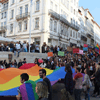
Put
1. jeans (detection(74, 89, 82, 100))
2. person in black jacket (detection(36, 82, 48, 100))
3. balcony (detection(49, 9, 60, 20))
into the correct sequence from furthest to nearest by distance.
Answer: balcony (detection(49, 9, 60, 20)), jeans (detection(74, 89, 82, 100)), person in black jacket (detection(36, 82, 48, 100))

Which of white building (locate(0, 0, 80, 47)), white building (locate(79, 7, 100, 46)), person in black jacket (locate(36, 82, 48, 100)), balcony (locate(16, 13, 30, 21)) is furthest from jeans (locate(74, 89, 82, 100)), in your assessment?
white building (locate(79, 7, 100, 46))

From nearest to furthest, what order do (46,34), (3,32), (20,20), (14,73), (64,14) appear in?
(14,73)
(46,34)
(20,20)
(64,14)
(3,32)

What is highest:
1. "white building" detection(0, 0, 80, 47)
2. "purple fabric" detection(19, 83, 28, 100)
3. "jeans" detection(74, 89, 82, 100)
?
"white building" detection(0, 0, 80, 47)

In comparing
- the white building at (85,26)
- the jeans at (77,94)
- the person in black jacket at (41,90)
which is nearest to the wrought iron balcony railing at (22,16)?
the white building at (85,26)

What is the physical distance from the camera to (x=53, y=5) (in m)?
26.5

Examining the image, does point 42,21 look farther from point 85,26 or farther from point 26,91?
point 85,26

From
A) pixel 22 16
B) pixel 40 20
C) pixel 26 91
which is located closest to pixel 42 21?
pixel 40 20

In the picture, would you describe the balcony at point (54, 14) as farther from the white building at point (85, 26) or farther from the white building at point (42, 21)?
the white building at point (85, 26)

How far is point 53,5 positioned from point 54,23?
12.4ft

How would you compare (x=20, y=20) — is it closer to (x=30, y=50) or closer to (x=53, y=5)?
(x=53, y=5)

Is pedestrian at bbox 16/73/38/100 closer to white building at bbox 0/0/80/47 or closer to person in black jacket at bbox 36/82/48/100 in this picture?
person in black jacket at bbox 36/82/48/100

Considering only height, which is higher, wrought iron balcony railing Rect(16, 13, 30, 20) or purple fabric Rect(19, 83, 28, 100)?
wrought iron balcony railing Rect(16, 13, 30, 20)

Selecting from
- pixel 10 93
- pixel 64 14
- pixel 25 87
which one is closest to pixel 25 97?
pixel 25 87

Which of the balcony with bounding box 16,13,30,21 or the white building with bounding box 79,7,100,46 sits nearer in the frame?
the balcony with bounding box 16,13,30,21
